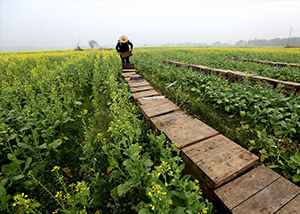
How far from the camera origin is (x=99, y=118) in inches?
158

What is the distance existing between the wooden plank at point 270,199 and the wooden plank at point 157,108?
6.99 ft

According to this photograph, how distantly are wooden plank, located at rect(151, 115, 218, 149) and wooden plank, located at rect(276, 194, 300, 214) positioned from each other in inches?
47.7

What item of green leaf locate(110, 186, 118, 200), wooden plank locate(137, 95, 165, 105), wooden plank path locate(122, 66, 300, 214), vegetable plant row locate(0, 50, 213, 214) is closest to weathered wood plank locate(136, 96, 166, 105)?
wooden plank locate(137, 95, 165, 105)

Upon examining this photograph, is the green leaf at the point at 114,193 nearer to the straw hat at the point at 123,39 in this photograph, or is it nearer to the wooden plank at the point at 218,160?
the wooden plank at the point at 218,160

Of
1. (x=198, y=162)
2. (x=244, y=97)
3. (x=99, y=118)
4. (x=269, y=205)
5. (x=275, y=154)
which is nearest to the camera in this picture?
(x=269, y=205)

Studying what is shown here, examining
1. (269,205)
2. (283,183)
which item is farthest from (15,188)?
(283,183)

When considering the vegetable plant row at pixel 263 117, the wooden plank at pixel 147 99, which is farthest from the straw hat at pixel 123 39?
the wooden plank at pixel 147 99

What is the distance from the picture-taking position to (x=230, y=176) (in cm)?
179

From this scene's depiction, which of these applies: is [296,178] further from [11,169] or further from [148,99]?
[11,169]

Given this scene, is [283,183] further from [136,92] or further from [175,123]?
[136,92]

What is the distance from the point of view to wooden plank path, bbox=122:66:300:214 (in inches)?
61.0

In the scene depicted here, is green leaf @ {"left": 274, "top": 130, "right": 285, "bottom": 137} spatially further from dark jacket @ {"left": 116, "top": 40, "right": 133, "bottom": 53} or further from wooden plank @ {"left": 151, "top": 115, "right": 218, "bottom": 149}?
dark jacket @ {"left": 116, "top": 40, "right": 133, "bottom": 53}

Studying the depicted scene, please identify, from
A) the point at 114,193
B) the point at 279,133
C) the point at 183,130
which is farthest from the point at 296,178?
the point at 114,193

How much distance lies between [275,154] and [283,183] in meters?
1.29
